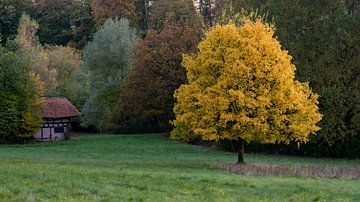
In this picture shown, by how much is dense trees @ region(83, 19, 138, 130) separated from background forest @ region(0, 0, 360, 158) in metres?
0.12

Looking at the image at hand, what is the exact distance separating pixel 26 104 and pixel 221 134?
2941cm

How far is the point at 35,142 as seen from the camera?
5234 centimetres

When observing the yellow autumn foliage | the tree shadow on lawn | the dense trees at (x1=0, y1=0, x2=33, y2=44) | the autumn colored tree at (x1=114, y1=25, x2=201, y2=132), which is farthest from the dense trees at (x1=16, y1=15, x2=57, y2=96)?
the tree shadow on lawn

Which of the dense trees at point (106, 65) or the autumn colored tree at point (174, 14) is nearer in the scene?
the autumn colored tree at point (174, 14)

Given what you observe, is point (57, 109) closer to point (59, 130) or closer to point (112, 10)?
point (59, 130)

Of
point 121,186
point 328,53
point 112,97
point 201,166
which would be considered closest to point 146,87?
point 112,97

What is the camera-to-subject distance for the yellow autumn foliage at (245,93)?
24859 millimetres

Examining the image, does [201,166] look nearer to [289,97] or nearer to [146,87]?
[289,97]

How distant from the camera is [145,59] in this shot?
174 feet

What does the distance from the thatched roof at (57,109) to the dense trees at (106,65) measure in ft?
14.8

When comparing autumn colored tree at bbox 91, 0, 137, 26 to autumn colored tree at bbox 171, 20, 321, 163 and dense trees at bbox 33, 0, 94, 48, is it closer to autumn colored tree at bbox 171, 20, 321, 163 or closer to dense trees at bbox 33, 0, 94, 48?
dense trees at bbox 33, 0, 94, 48

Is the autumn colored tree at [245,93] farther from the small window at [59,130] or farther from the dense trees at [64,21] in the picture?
the dense trees at [64,21]

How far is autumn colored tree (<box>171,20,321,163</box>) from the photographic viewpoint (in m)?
24.9

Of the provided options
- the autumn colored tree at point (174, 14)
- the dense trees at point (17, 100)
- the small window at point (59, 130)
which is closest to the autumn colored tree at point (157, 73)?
the autumn colored tree at point (174, 14)
